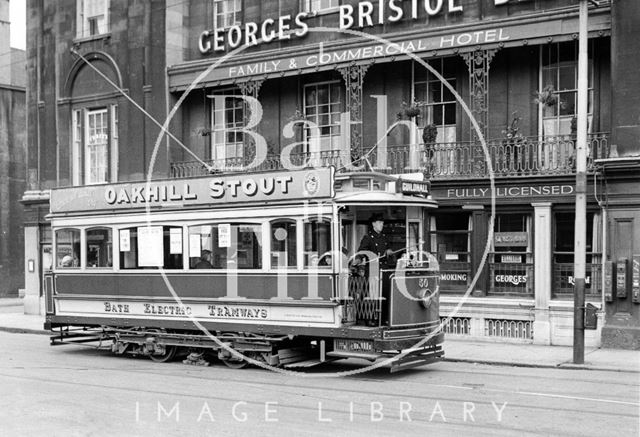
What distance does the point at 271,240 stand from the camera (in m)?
14.4

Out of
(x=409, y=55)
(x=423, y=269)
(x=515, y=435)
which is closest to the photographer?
(x=515, y=435)

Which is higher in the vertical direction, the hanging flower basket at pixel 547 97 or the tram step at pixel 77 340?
the hanging flower basket at pixel 547 97

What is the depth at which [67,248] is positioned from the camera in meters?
17.6

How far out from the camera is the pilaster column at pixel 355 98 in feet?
69.5

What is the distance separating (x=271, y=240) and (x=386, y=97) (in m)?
8.49

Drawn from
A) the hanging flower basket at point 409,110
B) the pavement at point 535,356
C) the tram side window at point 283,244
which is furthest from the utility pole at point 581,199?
the hanging flower basket at point 409,110

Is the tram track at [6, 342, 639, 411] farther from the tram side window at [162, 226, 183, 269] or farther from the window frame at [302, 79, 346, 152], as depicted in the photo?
the window frame at [302, 79, 346, 152]

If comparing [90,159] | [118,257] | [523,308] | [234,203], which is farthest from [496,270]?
[90,159]

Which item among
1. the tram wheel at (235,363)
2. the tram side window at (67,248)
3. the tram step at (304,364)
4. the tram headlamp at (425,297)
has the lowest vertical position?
the tram wheel at (235,363)

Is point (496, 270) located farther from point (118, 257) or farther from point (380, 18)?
point (118, 257)

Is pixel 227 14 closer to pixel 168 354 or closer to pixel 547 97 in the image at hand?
pixel 547 97

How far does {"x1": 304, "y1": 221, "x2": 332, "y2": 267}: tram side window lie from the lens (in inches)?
542

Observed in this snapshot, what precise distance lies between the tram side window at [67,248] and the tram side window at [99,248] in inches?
15.3

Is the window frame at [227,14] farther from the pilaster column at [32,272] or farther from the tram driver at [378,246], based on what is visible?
the tram driver at [378,246]
